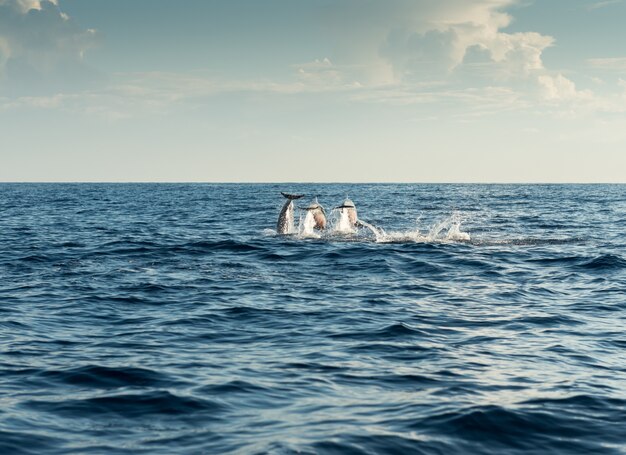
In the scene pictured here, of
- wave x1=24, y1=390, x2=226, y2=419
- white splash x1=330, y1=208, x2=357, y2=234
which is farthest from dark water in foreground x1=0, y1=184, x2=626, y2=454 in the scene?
white splash x1=330, y1=208, x2=357, y2=234

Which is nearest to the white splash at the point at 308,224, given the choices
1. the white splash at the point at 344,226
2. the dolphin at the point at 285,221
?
the dolphin at the point at 285,221

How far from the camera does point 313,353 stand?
463 inches

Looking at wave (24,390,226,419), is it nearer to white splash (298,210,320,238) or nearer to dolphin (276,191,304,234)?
white splash (298,210,320,238)

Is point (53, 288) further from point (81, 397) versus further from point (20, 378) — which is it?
point (81, 397)

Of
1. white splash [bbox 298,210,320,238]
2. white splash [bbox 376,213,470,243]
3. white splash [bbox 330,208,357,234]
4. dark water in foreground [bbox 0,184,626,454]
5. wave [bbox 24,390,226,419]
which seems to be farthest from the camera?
Result: white splash [bbox 330,208,357,234]

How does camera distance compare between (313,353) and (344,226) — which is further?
(344,226)

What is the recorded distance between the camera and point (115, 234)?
3422cm

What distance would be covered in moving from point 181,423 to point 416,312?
8012mm

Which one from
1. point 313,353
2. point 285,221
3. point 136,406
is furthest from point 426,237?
point 136,406

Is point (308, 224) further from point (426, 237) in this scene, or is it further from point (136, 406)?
point (136, 406)

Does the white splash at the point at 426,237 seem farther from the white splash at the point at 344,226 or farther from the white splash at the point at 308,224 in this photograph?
the white splash at the point at 308,224

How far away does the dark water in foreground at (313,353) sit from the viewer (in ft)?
26.6

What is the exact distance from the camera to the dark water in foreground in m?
8.12

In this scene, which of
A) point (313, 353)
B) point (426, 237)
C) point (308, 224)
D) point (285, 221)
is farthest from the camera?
point (285, 221)
